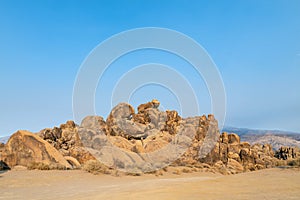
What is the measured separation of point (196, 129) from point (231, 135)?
27.7 feet

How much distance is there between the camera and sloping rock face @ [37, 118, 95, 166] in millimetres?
23422

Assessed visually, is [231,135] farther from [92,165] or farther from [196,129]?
[92,165]

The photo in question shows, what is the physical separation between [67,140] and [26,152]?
11.6 m

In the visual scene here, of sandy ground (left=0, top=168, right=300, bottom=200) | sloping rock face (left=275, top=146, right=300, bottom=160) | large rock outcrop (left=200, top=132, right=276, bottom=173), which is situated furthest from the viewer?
sloping rock face (left=275, top=146, right=300, bottom=160)

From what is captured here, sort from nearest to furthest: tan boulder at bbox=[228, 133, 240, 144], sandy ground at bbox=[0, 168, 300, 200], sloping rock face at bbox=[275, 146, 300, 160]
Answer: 1. sandy ground at bbox=[0, 168, 300, 200]
2. sloping rock face at bbox=[275, 146, 300, 160]
3. tan boulder at bbox=[228, 133, 240, 144]

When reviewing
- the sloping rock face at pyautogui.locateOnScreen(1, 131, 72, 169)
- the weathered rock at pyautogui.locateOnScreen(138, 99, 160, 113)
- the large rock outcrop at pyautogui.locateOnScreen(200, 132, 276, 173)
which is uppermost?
the weathered rock at pyautogui.locateOnScreen(138, 99, 160, 113)

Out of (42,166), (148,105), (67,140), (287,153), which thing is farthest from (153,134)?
(287,153)

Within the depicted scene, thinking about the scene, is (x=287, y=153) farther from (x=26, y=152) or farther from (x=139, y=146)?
(x=26, y=152)

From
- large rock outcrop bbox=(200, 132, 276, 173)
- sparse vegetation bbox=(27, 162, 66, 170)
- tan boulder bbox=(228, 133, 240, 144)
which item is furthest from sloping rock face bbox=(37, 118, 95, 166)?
tan boulder bbox=(228, 133, 240, 144)

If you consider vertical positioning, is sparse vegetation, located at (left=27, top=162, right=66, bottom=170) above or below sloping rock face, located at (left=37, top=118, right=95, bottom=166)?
below

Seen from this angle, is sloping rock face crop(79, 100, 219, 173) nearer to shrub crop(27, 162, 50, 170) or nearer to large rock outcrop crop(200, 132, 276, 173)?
large rock outcrop crop(200, 132, 276, 173)

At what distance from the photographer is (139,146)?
942 inches

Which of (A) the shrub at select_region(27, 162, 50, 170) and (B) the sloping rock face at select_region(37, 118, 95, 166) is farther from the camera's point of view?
(B) the sloping rock face at select_region(37, 118, 95, 166)

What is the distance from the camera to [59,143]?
1073 inches
